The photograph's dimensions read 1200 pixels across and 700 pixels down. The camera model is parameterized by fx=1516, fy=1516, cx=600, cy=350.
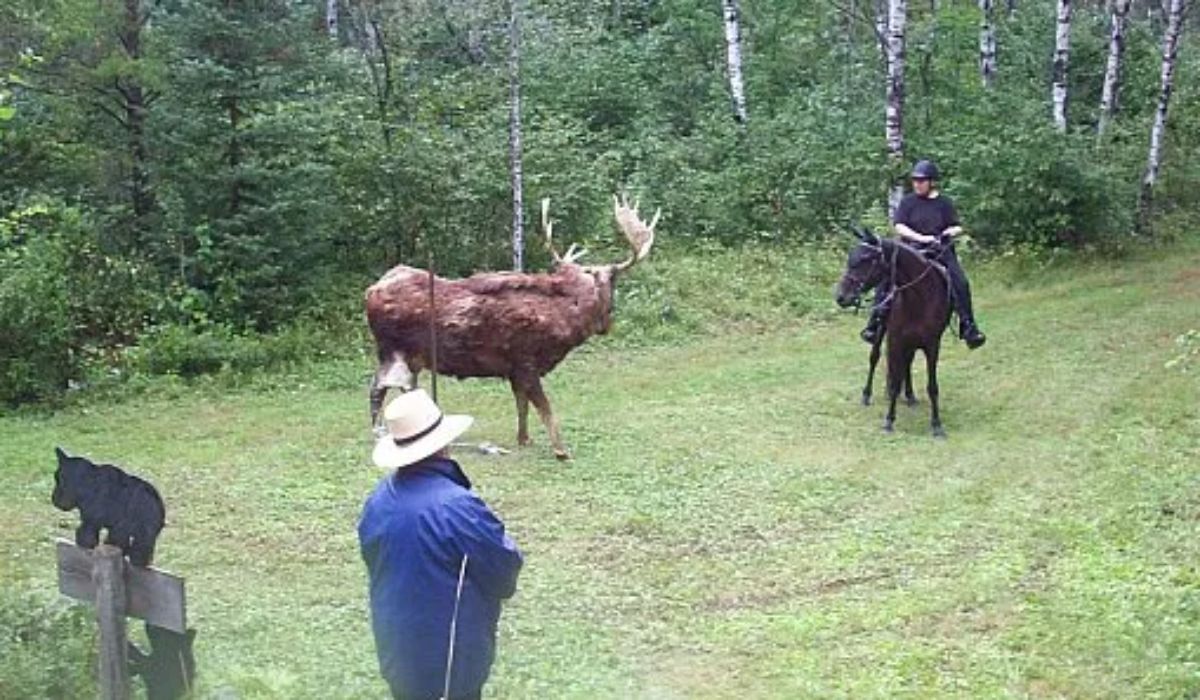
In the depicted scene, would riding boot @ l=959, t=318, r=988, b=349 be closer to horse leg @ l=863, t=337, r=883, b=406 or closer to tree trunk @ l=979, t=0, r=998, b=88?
horse leg @ l=863, t=337, r=883, b=406

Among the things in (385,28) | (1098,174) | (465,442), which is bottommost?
(465,442)

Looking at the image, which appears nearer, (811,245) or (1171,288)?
(1171,288)

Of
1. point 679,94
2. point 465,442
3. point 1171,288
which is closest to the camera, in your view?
point 465,442

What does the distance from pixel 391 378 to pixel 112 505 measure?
233 inches

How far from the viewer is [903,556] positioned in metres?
9.39

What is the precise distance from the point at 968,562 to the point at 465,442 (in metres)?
4.75

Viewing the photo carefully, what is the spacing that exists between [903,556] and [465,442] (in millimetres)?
4356

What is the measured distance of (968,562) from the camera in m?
9.18

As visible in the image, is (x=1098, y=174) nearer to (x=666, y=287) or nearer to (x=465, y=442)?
(x=666, y=287)

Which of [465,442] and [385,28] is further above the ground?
[385,28]

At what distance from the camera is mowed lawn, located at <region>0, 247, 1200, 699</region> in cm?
753

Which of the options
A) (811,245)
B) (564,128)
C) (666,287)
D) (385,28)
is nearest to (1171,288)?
(811,245)

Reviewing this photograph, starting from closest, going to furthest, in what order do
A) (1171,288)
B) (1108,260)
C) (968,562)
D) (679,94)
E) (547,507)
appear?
(968,562) < (547,507) < (1171,288) < (1108,260) < (679,94)

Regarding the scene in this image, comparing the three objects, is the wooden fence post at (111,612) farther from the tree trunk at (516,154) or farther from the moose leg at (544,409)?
the tree trunk at (516,154)
